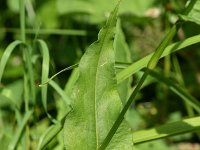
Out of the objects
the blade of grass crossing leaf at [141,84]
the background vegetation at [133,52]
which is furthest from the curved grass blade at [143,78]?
the background vegetation at [133,52]

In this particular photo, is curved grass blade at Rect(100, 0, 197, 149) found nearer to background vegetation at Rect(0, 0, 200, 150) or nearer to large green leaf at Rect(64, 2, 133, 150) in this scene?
large green leaf at Rect(64, 2, 133, 150)

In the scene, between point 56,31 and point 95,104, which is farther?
point 56,31

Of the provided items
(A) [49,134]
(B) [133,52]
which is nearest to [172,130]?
(A) [49,134]

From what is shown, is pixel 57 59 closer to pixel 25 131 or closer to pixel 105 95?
pixel 25 131

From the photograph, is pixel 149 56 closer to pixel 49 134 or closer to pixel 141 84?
pixel 141 84

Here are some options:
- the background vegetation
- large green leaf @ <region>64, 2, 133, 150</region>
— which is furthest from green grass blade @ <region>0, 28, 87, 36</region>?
large green leaf @ <region>64, 2, 133, 150</region>

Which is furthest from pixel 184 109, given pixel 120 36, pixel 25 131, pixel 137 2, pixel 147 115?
pixel 25 131

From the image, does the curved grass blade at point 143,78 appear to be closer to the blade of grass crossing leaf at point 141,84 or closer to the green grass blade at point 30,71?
the blade of grass crossing leaf at point 141,84
